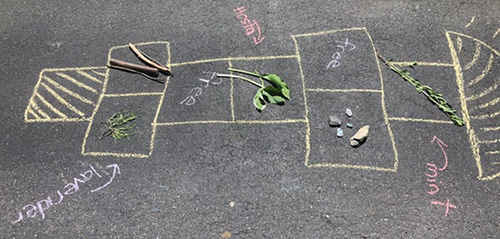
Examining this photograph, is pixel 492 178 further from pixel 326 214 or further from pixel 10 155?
pixel 10 155

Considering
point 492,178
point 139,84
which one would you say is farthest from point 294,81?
point 492,178

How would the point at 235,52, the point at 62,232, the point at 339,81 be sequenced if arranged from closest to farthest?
the point at 62,232 < the point at 339,81 < the point at 235,52

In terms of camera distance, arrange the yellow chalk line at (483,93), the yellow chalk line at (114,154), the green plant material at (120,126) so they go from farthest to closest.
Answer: the yellow chalk line at (483,93), the green plant material at (120,126), the yellow chalk line at (114,154)

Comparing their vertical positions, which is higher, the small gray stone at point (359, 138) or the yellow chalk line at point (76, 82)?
the yellow chalk line at point (76, 82)

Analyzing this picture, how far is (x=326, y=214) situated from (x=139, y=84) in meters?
2.27

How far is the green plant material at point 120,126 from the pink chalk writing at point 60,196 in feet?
1.04

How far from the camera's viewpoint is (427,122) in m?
3.36

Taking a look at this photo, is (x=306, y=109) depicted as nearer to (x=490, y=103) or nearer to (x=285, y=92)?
(x=285, y=92)

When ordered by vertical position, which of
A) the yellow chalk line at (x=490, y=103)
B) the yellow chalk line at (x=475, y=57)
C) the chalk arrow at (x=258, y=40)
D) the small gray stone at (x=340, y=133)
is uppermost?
the chalk arrow at (x=258, y=40)

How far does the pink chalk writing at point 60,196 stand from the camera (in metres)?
3.05

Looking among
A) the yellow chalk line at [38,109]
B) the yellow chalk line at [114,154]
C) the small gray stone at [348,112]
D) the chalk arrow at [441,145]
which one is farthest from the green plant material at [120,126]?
the chalk arrow at [441,145]

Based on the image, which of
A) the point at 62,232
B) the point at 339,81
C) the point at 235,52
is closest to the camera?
the point at 62,232

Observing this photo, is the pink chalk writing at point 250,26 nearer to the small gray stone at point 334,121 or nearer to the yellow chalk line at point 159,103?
the yellow chalk line at point 159,103

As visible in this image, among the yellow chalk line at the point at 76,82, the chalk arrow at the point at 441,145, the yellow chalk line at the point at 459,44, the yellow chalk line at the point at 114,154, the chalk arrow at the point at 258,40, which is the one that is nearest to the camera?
the chalk arrow at the point at 441,145
